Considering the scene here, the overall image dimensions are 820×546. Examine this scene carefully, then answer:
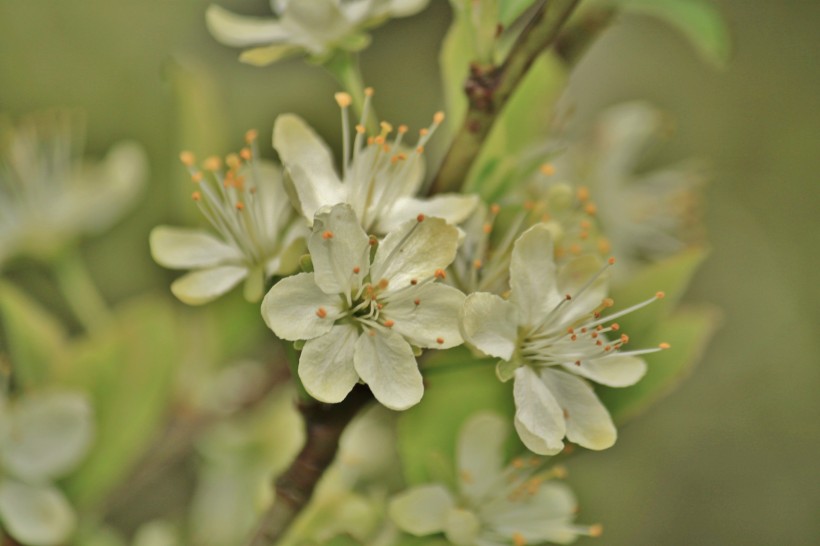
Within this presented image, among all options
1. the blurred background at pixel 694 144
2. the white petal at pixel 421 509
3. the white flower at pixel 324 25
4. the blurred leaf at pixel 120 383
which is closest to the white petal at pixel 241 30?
the white flower at pixel 324 25

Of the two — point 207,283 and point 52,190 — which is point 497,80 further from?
point 52,190

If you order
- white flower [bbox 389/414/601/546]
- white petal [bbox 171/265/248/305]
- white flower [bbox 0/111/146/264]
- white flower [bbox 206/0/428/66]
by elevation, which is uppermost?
white flower [bbox 206/0/428/66]

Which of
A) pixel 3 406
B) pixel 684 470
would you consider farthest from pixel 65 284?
pixel 684 470

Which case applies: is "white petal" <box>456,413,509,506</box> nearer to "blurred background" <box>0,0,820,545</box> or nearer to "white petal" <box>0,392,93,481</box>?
"white petal" <box>0,392,93,481</box>

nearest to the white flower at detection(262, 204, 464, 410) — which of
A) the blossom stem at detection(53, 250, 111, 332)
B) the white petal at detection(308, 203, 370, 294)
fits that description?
the white petal at detection(308, 203, 370, 294)

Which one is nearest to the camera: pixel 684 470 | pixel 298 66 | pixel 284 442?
pixel 284 442

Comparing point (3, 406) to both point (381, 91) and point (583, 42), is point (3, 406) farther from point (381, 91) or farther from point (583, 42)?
point (381, 91)

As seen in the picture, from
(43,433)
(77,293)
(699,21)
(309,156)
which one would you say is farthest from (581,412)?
(77,293)
